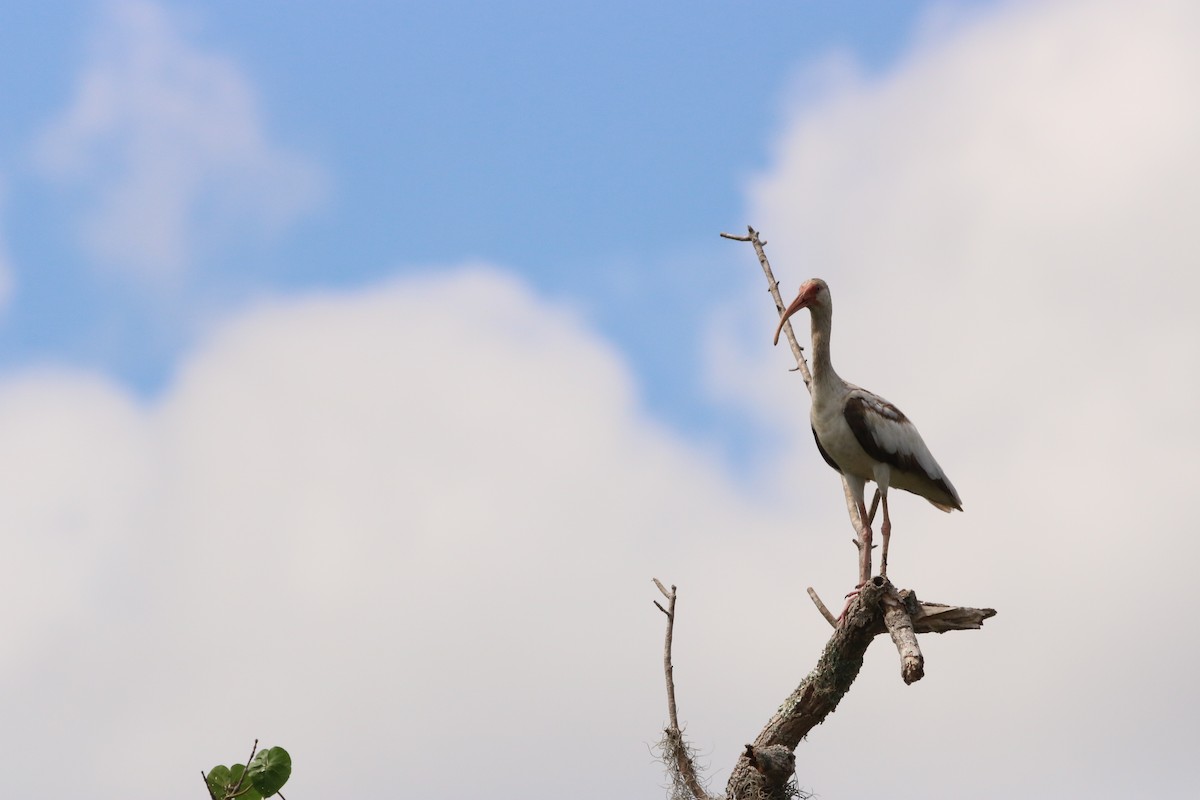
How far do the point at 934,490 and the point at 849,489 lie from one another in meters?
0.58

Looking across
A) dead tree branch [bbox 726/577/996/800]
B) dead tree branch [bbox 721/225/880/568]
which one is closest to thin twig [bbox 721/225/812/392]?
dead tree branch [bbox 721/225/880/568]

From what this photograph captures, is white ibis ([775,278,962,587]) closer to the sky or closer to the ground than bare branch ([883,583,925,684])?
closer to the sky

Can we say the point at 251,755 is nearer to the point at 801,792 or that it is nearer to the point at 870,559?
the point at 801,792

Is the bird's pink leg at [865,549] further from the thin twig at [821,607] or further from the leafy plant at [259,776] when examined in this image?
the leafy plant at [259,776]

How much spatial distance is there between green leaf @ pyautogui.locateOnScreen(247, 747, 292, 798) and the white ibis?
4.46 metres

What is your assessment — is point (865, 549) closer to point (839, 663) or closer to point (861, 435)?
point (861, 435)

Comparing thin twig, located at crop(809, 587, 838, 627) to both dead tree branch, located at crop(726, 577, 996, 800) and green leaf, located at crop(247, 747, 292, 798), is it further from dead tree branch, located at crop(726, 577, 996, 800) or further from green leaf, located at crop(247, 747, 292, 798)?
green leaf, located at crop(247, 747, 292, 798)

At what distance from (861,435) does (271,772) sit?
15.7 ft

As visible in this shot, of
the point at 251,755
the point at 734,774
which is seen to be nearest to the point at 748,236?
the point at 734,774

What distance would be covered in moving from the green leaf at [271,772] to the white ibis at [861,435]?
176 inches

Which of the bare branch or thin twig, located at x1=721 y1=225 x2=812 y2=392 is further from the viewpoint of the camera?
thin twig, located at x1=721 y1=225 x2=812 y2=392

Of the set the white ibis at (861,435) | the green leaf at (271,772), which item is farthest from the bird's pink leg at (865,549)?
the green leaf at (271,772)

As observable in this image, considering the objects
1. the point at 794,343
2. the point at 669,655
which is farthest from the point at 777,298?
the point at 669,655

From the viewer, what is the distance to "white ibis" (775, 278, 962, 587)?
29.0 ft
